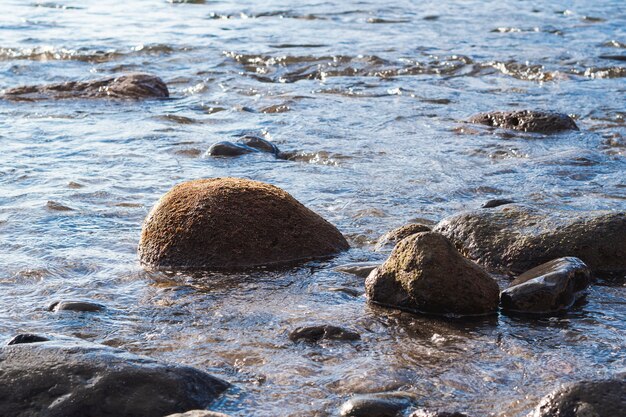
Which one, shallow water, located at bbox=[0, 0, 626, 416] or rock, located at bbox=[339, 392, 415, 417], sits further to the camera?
shallow water, located at bbox=[0, 0, 626, 416]

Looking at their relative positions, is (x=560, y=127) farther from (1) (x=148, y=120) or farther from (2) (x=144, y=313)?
(2) (x=144, y=313)

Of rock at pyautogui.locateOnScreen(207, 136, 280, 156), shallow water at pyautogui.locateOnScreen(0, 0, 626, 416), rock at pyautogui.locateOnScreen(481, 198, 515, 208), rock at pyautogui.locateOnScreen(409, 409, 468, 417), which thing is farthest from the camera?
rock at pyautogui.locateOnScreen(207, 136, 280, 156)

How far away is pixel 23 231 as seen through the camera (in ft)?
18.4

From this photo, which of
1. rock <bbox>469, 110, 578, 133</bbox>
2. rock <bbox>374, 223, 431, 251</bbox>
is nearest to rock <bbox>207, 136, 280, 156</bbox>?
rock <bbox>469, 110, 578, 133</bbox>

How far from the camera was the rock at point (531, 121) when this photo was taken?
8523 millimetres

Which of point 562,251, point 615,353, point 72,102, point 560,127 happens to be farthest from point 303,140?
point 615,353

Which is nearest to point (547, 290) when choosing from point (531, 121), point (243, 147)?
point (243, 147)

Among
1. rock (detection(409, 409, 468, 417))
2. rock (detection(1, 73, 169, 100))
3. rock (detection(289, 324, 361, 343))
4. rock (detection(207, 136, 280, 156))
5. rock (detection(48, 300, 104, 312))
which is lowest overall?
rock (detection(289, 324, 361, 343))

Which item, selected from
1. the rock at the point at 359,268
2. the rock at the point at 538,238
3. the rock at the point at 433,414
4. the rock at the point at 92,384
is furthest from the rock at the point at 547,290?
the rock at the point at 92,384

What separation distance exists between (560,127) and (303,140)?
231 centimetres

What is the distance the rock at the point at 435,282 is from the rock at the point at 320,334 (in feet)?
1.33

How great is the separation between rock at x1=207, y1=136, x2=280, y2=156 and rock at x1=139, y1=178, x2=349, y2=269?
7.38 ft

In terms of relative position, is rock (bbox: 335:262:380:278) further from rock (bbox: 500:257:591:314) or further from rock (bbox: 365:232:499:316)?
rock (bbox: 500:257:591:314)

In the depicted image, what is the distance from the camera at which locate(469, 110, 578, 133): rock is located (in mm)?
8523
